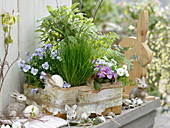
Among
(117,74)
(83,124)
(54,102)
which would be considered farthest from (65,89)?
(117,74)

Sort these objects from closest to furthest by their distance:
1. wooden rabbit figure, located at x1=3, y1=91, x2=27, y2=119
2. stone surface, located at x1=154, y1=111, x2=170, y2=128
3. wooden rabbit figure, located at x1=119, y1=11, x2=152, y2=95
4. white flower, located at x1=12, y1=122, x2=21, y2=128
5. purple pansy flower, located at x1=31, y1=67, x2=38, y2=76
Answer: white flower, located at x1=12, y1=122, x2=21, y2=128 < wooden rabbit figure, located at x1=3, y1=91, x2=27, y2=119 < purple pansy flower, located at x1=31, y1=67, x2=38, y2=76 < wooden rabbit figure, located at x1=119, y1=11, x2=152, y2=95 < stone surface, located at x1=154, y1=111, x2=170, y2=128

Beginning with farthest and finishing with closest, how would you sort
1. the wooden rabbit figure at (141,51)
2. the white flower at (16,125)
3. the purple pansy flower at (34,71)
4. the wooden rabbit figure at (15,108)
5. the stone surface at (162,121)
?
the stone surface at (162,121), the wooden rabbit figure at (141,51), the purple pansy flower at (34,71), the wooden rabbit figure at (15,108), the white flower at (16,125)

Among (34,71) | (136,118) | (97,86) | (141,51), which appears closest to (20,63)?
(34,71)

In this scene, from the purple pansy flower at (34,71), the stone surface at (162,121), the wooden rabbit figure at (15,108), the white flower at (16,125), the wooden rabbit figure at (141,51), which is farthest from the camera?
the stone surface at (162,121)

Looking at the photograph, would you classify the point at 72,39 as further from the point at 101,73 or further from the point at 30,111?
the point at 30,111

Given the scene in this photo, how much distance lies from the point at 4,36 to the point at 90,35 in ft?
1.75

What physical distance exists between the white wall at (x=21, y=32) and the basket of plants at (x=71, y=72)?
0.06 m

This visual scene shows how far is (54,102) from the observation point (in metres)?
1.76

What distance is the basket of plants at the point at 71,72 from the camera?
1.78 metres

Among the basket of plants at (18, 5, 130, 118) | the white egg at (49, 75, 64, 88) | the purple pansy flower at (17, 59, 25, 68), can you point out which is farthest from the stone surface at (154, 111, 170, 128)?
the purple pansy flower at (17, 59, 25, 68)

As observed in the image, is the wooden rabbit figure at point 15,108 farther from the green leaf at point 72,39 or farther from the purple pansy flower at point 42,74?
the green leaf at point 72,39

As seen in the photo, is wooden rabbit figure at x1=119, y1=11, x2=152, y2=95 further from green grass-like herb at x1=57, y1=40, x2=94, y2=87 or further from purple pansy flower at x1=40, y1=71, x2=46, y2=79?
purple pansy flower at x1=40, y1=71, x2=46, y2=79

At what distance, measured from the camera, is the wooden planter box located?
5.75 ft

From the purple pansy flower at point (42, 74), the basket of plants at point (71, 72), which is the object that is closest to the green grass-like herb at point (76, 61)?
the basket of plants at point (71, 72)
